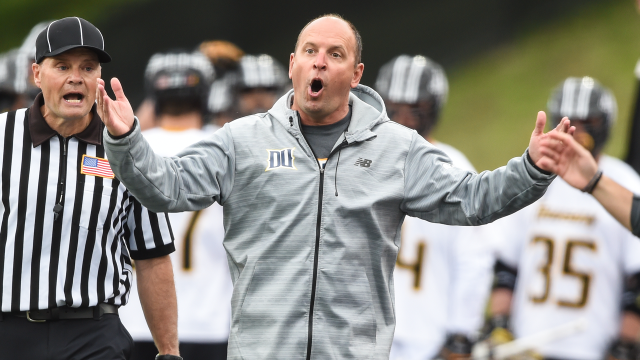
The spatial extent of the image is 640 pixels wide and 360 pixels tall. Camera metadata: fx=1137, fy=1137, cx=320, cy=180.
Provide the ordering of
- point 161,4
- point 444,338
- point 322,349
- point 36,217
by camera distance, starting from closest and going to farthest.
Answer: point 322,349 < point 36,217 < point 444,338 < point 161,4

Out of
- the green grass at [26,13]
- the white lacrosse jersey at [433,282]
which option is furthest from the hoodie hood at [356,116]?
the green grass at [26,13]

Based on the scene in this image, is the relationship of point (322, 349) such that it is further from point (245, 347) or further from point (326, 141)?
point (326, 141)

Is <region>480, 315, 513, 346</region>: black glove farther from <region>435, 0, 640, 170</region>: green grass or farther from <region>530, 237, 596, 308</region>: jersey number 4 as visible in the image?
<region>435, 0, 640, 170</region>: green grass

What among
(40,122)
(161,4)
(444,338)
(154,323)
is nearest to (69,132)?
(40,122)

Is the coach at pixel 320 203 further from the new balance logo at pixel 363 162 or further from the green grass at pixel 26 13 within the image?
the green grass at pixel 26 13

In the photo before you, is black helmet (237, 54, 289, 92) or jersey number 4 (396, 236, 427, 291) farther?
black helmet (237, 54, 289, 92)

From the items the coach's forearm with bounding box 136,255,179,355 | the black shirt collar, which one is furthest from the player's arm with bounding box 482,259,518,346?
the black shirt collar

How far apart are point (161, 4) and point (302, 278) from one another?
11.2 m

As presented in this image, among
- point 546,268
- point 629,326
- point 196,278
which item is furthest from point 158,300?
point 629,326

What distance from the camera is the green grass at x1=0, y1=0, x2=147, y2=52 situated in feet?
58.9

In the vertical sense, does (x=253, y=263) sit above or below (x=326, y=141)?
below

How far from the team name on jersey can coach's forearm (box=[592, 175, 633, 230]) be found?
2856 mm

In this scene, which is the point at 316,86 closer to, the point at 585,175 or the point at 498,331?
the point at 585,175

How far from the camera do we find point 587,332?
7.11 meters
